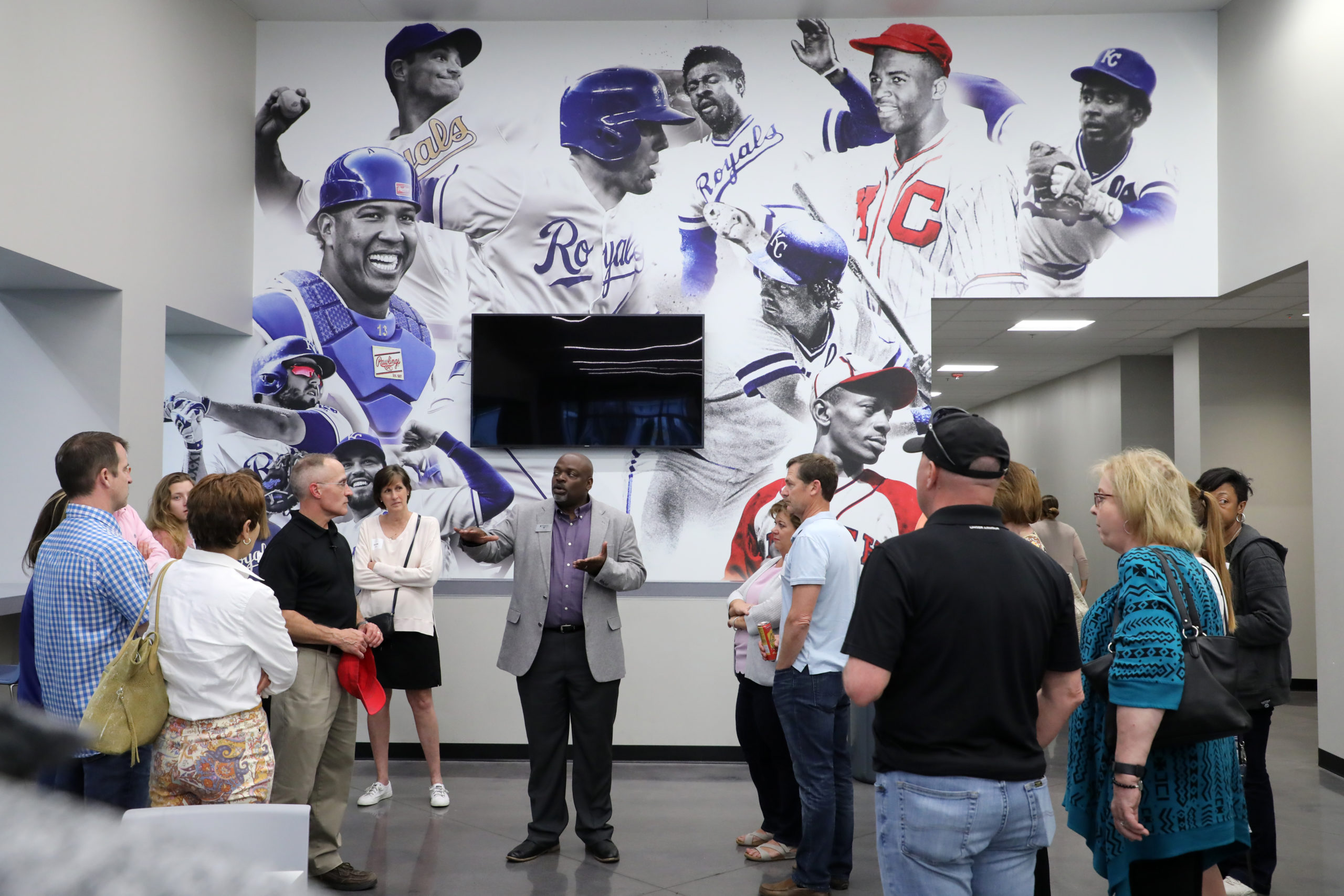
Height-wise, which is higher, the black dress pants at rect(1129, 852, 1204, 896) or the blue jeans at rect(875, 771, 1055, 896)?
the blue jeans at rect(875, 771, 1055, 896)

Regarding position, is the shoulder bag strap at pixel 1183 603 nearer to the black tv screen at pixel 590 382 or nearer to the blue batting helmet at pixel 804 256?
the black tv screen at pixel 590 382

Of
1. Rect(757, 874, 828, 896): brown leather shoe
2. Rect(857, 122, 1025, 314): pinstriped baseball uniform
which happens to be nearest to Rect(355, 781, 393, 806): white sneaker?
Rect(757, 874, 828, 896): brown leather shoe

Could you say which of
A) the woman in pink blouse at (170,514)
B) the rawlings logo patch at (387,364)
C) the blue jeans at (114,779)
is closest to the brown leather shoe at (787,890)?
the blue jeans at (114,779)

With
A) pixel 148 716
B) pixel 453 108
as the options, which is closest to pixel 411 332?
pixel 453 108

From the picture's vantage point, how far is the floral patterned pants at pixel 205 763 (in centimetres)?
265

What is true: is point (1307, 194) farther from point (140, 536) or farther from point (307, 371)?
point (140, 536)

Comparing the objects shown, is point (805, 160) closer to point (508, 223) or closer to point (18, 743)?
point (508, 223)

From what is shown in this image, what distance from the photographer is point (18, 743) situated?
0.26m

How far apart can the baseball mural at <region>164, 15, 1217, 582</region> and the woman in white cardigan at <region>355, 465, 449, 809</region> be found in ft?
3.68

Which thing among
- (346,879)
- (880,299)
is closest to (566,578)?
(346,879)

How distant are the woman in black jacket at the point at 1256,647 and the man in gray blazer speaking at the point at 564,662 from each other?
228cm

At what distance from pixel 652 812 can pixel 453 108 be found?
4576 mm

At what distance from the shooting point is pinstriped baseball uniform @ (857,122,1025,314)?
641 centimetres

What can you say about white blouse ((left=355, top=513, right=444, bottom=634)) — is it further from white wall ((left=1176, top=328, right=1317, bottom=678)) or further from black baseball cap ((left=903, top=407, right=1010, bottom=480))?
white wall ((left=1176, top=328, right=1317, bottom=678))
